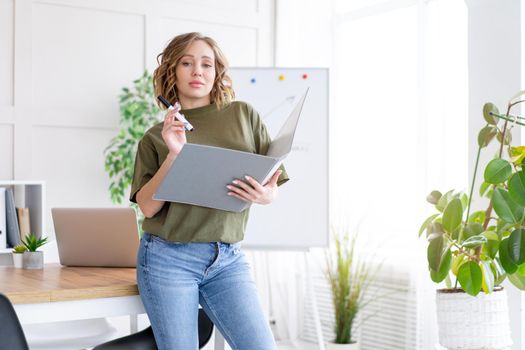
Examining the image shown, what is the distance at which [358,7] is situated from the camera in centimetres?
465

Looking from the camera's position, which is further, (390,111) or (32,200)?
(390,111)

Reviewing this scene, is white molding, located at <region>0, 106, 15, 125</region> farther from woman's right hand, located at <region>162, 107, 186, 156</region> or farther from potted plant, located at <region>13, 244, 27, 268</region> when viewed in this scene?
woman's right hand, located at <region>162, 107, 186, 156</region>

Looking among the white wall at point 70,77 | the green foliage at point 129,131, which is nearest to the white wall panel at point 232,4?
the white wall at point 70,77

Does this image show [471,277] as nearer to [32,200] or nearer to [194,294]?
[194,294]

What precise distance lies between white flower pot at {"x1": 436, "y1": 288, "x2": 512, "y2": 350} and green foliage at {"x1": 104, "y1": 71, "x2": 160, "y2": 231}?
1891mm

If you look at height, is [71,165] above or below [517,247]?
above

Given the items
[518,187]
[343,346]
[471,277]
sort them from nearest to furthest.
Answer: [518,187]
[471,277]
[343,346]

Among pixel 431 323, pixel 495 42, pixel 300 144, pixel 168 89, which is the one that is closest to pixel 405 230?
pixel 431 323

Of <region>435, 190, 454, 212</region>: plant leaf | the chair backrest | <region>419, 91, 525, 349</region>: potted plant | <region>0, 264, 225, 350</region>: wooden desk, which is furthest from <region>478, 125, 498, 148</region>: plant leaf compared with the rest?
the chair backrest

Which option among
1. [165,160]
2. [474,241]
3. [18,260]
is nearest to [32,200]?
[18,260]

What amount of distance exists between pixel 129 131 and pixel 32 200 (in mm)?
658

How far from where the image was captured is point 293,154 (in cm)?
384

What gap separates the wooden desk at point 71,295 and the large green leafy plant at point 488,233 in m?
1.29

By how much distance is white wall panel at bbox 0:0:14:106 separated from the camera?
12.7ft
